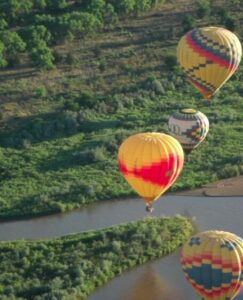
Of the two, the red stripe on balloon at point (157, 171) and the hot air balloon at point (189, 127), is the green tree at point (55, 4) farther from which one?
the red stripe on balloon at point (157, 171)

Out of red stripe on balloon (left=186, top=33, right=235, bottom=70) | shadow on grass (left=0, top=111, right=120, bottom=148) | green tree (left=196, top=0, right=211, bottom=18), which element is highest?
green tree (left=196, top=0, right=211, bottom=18)

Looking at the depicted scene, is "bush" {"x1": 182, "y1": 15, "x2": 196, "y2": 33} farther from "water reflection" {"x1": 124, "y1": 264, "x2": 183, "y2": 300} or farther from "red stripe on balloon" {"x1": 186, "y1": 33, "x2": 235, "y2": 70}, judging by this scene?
"water reflection" {"x1": 124, "y1": 264, "x2": 183, "y2": 300}

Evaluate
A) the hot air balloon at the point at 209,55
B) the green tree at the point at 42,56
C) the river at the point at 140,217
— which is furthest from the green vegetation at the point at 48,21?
the river at the point at 140,217

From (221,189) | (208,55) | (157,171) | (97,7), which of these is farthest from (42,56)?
(157,171)

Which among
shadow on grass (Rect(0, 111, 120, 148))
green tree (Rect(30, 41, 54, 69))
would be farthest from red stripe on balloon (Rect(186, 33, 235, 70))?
green tree (Rect(30, 41, 54, 69))

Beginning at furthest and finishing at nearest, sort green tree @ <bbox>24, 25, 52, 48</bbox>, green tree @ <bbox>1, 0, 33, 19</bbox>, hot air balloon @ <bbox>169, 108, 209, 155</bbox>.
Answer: green tree @ <bbox>1, 0, 33, 19</bbox> < green tree @ <bbox>24, 25, 52, 48</bbox> < hot air balloon @ <bbox>169, 108, 209, 155</bbox>
